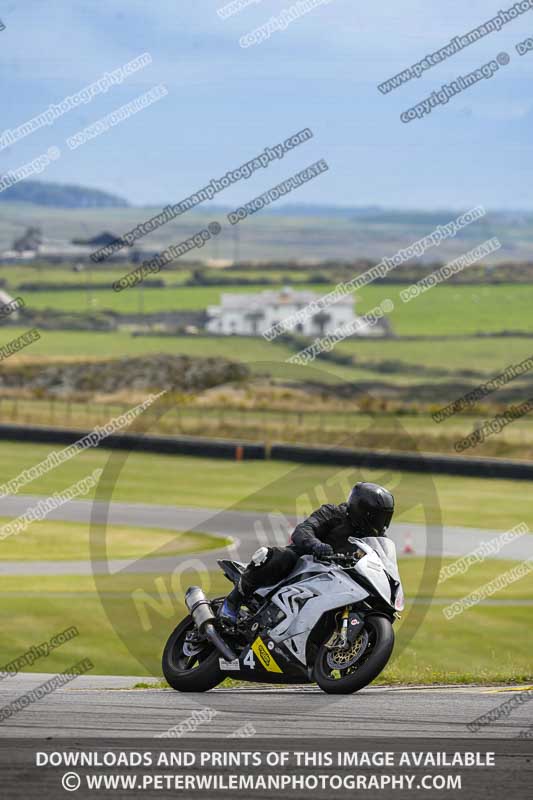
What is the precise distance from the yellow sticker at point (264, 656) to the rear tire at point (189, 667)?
0.40 meters

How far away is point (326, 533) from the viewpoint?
10.2m

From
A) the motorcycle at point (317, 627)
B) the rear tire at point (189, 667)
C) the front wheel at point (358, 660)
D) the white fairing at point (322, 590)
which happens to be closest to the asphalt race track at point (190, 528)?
the rear tire at point (189, 667)

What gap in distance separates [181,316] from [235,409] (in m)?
81.1

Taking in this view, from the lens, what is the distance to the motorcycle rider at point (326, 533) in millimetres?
9938

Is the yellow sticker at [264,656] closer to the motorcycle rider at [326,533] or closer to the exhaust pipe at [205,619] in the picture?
the exhaust pipe at [205,619]

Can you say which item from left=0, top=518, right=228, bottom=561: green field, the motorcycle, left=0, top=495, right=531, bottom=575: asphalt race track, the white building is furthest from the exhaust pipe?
the white building

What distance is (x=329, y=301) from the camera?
6088 inches

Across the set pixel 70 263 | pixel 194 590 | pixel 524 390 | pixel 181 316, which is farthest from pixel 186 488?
pixel 70 263

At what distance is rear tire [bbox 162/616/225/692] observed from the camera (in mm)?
10391

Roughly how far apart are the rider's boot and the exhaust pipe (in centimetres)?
8

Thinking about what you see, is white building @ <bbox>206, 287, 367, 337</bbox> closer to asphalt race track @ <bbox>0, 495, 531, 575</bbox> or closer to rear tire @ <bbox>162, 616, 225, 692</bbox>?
asphalt race track @ <bbox>0, 495, 531, 575</bbox>

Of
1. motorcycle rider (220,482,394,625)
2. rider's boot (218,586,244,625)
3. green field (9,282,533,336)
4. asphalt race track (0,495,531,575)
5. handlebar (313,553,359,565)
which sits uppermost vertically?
green field (9,282,533,336)

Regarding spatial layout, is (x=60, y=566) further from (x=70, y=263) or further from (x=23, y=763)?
(x=70, y=263)

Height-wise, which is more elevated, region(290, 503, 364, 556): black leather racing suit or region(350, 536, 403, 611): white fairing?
region(290, 503, 364, 556): black leather racing suit
